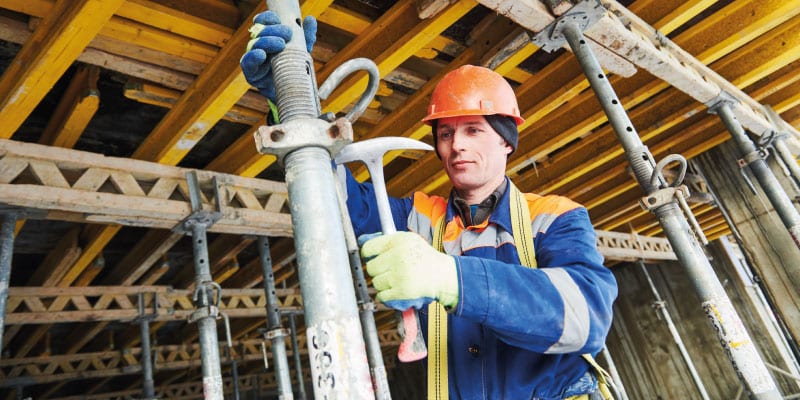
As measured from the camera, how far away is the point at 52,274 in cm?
884

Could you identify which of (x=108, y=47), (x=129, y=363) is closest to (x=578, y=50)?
(x=108, y=47)

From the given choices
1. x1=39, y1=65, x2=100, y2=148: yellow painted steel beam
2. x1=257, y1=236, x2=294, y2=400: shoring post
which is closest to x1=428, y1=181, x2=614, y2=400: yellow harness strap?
x1=39, y1=65, x2=100, y2=148: yellow painted steel beam

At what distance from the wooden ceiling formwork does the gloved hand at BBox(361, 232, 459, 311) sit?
3.26m

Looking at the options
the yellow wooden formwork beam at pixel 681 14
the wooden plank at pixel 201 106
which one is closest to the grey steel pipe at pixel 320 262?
the wooden plank at pixel 201 106

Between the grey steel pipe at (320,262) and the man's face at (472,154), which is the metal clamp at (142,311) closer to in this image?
the man's face at (472,154)

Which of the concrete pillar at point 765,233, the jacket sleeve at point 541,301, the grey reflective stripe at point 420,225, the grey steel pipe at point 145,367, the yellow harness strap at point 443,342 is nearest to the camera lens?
the jacket sleeve at point 541,301

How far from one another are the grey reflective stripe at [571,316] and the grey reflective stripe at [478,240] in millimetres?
493

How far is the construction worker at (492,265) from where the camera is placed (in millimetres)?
1525

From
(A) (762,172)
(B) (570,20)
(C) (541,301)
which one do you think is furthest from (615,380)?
(C) (541,301)

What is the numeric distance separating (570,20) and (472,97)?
8.77ft

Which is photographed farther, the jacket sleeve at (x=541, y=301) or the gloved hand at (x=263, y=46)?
the gloved hand at (x=263, y=46)

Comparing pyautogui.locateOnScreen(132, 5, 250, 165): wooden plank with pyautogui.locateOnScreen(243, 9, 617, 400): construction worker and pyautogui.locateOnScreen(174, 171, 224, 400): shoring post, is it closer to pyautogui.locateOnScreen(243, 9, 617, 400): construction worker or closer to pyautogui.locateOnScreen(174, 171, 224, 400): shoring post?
pyautogui.locateOnScreen(174, 171, 224, 400): shoring post

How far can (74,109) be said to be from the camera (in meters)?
5.10

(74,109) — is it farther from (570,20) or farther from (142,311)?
(142,311)
